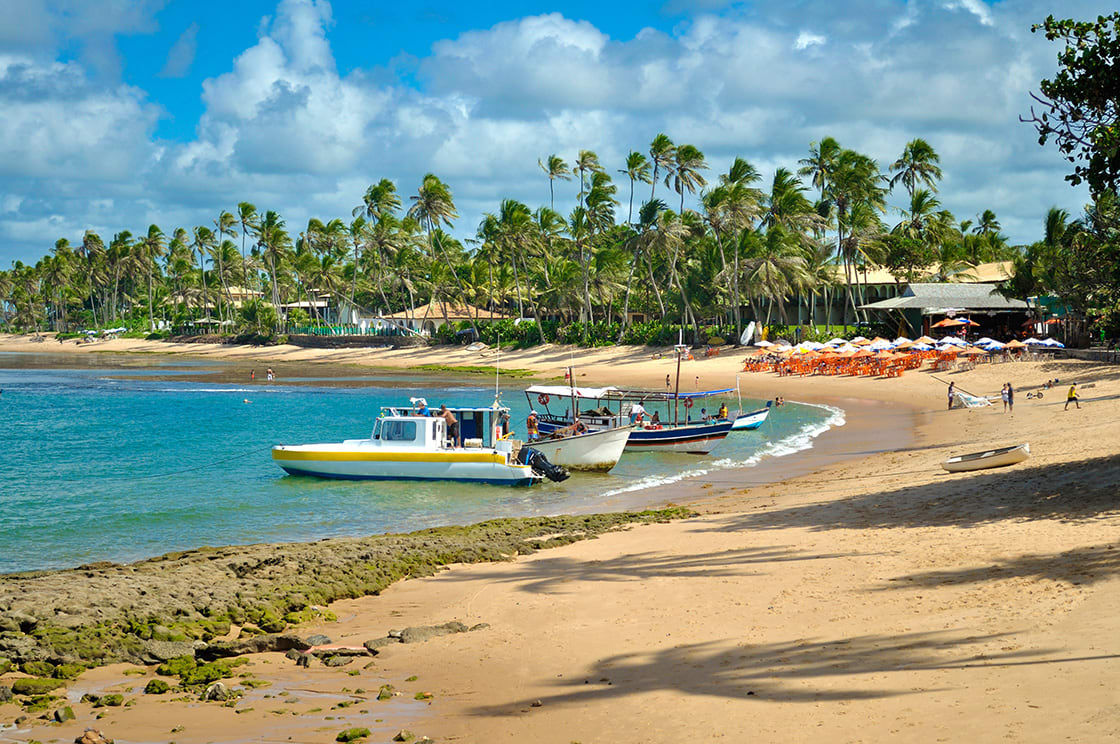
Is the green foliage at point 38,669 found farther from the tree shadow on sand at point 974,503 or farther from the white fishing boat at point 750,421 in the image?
the white fishing boat at point 750,421

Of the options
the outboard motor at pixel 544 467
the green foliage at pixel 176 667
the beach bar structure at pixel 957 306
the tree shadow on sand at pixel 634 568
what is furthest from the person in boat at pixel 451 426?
the beach bar structure at pixel 957 306

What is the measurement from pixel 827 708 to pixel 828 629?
229 cm

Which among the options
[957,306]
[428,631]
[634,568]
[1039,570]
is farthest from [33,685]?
[957,306]

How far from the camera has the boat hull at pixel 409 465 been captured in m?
27.3

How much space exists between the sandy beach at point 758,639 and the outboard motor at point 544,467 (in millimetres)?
8512

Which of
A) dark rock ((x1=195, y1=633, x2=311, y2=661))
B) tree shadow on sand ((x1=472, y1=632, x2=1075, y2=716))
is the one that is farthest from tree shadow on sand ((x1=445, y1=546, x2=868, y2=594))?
dark rock ((x1=195, y1=633, x2=311, y2=661))

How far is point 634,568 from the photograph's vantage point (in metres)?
14.8

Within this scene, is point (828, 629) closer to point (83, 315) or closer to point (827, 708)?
point (827, 708)

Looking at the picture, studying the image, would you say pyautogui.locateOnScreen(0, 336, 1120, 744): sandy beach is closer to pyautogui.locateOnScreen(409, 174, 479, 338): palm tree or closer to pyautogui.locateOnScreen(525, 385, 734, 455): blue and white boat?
pyautogui.locateOnScreen(525, 385, 734, 455): blue and white boat

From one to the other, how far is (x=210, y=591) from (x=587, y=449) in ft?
54.7

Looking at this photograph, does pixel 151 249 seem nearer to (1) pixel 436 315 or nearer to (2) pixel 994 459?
(1) pixel 436 315

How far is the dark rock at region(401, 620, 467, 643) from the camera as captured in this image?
38.4ft

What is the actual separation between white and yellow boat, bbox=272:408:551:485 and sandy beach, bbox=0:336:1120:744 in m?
9.30

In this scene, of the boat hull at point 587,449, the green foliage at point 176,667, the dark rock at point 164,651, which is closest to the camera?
the green foliage at point 176,667
